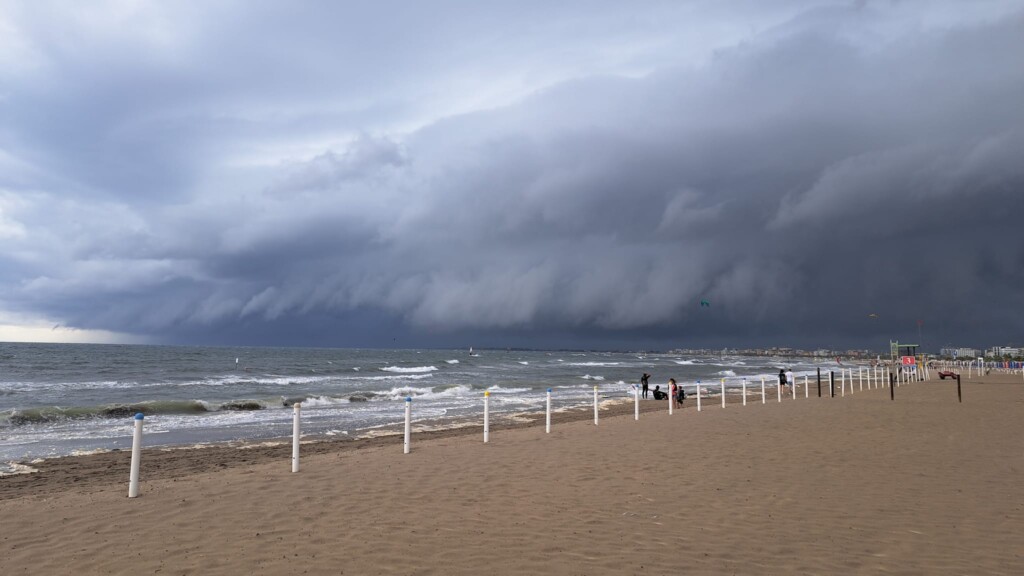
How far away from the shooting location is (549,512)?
704cm

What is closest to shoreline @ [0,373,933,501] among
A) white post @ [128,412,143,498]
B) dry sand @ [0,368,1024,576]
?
dry sand @ [0,368,1024,576]

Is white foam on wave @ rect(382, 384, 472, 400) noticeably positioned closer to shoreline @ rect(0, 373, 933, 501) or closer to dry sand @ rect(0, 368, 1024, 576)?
shoreline @ rect(0, 373, 933, 501)

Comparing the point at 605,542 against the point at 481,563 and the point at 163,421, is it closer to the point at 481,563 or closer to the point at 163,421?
the point at 481,563

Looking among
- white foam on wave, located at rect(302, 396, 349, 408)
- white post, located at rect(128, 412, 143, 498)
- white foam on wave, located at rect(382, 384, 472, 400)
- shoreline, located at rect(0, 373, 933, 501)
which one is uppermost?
white post, located at rect(128, 412, 143, 498)

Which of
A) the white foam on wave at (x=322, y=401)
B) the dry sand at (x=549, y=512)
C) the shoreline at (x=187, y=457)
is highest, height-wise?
the dry sand at (x=549, y=512)

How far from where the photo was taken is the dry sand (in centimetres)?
537

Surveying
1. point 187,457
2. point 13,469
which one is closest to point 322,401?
point 187,457

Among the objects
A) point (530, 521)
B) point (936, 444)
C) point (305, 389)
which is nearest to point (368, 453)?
point (530, 521)

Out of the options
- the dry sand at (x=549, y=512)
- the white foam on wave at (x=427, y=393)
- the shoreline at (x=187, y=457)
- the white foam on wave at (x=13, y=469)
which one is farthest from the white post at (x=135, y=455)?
the white foam on wave at (x=427, y=393)

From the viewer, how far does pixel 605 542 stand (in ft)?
19.2

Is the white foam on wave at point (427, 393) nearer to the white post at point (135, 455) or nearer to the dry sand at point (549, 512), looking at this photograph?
the dry sand at point (549, 512)

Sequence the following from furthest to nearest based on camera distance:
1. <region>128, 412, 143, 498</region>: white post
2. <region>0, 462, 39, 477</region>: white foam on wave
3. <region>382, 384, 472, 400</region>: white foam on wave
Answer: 1. <region>382, 384, 472, 400</region>: white foam on wave
2. <region>0, 462, 39, 477</region>: white foam on wave
3. <region>128, 412, 143, 498</region>: white post

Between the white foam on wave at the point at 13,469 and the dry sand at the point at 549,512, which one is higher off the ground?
the dry sand at the point at 549,512

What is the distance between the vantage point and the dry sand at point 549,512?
5.37 meters
